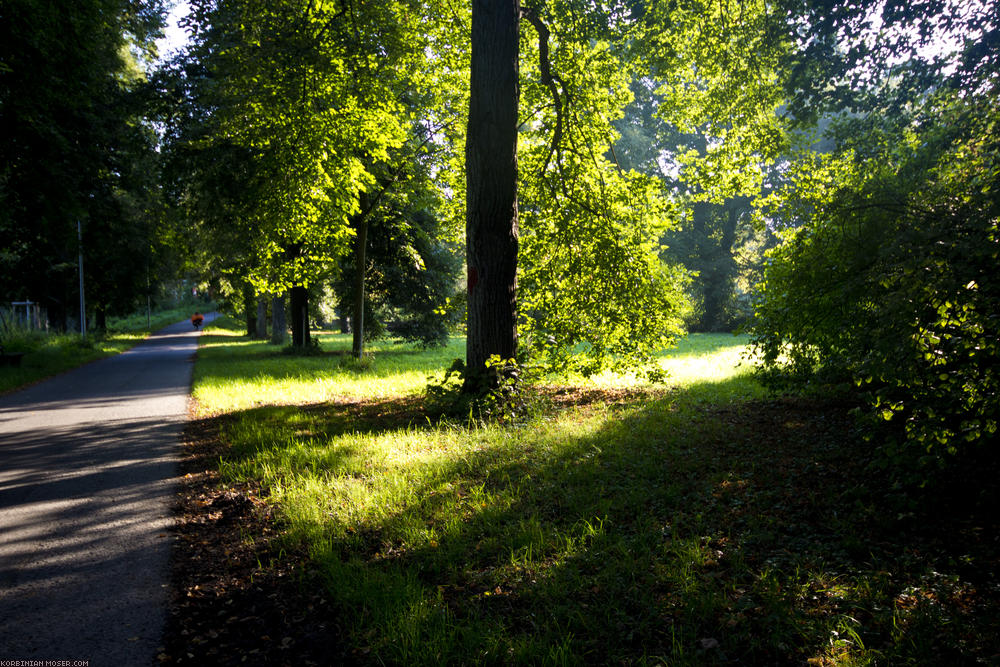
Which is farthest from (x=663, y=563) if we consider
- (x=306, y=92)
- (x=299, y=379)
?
(x=299, y=379)

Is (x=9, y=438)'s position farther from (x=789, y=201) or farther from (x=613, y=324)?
(x=789, y=201)

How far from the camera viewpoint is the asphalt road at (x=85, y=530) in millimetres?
3172

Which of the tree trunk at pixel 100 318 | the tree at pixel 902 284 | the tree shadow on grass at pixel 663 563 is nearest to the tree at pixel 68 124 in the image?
the tree shadow on grass at pixel 663 563

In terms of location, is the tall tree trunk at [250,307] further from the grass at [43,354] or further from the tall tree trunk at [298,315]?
the grass at [43,354]

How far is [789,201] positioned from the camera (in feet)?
21.3

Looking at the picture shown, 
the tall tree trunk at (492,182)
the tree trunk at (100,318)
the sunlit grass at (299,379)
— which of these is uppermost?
the tall tree trunk at (492,182)

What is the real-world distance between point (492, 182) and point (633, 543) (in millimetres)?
5776

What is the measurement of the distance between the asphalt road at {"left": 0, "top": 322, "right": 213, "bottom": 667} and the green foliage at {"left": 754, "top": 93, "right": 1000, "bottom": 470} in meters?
4.86

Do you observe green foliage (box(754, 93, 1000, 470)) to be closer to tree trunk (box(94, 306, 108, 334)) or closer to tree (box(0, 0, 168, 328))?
tree (box(0, 0, 168, 328))

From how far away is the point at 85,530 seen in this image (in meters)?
4.70

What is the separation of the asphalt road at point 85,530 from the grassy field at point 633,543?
0.93 meters

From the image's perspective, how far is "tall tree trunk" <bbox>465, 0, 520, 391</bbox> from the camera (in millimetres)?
8094

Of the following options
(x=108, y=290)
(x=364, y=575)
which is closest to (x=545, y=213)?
(x=364, y=575)

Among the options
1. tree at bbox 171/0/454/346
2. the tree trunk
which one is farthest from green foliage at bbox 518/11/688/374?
the tree trunk
